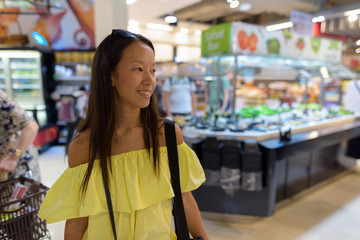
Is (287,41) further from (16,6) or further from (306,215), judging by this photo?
(16,6)

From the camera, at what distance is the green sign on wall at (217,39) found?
3.40 metres

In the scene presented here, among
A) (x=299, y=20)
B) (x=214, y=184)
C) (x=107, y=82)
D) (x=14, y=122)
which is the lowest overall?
(x=214, y=184)

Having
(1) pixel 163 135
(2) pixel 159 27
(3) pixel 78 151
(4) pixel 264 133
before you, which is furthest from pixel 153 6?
(3) pixel 78 151

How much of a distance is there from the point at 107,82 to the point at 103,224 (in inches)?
21.9

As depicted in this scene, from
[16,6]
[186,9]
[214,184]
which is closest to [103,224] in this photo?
[214,184]

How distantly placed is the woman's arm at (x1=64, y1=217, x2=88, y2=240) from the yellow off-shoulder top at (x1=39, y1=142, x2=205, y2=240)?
3 cm

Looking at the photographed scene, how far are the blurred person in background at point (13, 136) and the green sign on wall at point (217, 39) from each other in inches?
102

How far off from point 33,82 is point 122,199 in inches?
259

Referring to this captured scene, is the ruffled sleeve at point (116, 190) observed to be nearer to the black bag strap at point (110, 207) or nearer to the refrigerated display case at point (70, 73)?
the black bag strap at point (110, 207)

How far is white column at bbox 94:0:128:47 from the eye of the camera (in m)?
1.61

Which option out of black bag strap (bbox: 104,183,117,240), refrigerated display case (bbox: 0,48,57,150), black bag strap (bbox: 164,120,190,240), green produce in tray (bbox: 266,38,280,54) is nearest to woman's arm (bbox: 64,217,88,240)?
black bag strap (bbox: 104,183,117,240)

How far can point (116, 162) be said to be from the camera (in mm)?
995

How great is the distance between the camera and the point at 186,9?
886 centimetres

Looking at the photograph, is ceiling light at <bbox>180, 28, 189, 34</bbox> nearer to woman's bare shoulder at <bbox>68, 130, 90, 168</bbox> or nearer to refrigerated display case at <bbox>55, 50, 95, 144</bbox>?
refrigerated display case at <bbox>55, 50, 95, 144</bbox>
